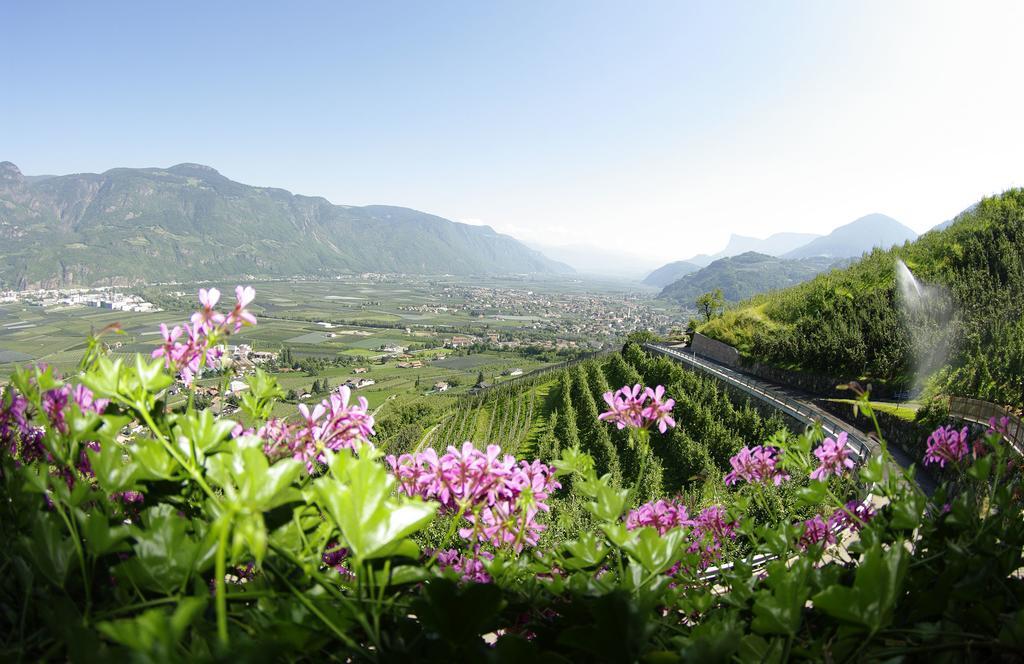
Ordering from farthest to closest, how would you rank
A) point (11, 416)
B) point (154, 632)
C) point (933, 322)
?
point (933, 322) → point (11, 416) → point (154, 632)

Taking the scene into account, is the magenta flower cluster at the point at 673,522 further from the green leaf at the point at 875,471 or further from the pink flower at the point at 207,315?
the pink flower at the point at 207,315

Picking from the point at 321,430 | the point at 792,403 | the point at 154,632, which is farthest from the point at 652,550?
the point at 792,403

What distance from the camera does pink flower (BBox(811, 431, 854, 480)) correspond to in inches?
74.2

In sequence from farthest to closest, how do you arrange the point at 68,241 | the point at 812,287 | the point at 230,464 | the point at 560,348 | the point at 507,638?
the point at 68,241
the point at 560,348
the point at 812,287
the point at 230,464
the point at 507,638

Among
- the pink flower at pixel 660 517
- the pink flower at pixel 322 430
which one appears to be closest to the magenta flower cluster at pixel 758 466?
the pink flower at pixel 660 517

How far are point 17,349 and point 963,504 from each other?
86.6 m

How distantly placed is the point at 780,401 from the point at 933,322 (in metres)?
6.49

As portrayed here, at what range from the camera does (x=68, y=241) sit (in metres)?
168

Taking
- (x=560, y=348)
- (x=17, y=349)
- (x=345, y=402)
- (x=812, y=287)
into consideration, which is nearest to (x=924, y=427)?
(x=345, y=402)

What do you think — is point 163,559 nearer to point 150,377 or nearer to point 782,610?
point 150,377

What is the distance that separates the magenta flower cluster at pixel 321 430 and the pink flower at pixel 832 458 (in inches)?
68.2

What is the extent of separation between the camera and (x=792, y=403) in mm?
17047

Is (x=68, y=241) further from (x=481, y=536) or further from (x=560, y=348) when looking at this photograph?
(x=481, y=536)

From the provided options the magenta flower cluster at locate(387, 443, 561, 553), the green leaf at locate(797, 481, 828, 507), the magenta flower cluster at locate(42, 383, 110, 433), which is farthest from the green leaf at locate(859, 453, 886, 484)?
the magenta flower cluster at locate(42, 383, 110, 433)
